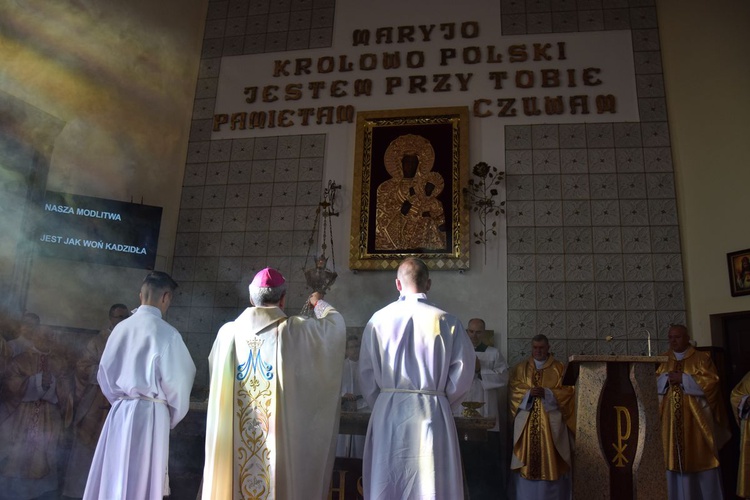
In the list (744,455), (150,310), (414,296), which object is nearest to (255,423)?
(150,310)

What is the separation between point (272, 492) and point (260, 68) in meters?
6.63

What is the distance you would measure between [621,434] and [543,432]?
6.77ft

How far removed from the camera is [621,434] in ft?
12.7

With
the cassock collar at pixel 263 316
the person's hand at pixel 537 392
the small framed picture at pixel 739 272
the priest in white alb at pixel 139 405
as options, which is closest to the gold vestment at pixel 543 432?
the person's hand at pixel 537 392

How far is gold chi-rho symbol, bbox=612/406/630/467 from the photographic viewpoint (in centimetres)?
382

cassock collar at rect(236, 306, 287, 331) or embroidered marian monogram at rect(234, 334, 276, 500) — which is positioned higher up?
cassock collar at rect(236, 306, 287, 331)

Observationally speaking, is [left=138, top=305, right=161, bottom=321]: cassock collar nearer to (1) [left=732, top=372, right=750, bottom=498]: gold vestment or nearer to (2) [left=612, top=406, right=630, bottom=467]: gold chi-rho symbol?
(2) [left=612, top=406, right=630, bottom=467]: gold chi-rho symbol

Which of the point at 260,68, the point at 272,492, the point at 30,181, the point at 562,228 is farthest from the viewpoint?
the point at 260,68

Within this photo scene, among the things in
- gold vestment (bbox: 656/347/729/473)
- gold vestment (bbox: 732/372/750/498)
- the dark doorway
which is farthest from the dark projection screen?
the dark doorway

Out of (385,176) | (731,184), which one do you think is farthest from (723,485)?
(385,176)

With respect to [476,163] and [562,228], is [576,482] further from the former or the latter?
[476,163]

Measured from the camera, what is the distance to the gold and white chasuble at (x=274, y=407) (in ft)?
11.9

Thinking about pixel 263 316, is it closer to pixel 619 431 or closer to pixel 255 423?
pixel 255 423

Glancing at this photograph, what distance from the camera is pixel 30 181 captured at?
6500mm
